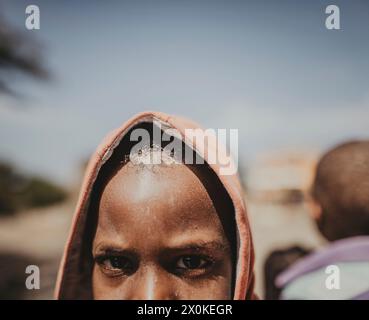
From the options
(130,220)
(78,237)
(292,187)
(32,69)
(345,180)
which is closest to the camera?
(130,220)

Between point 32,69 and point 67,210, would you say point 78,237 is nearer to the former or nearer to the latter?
point 32,69

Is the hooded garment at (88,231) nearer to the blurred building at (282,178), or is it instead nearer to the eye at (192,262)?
the eye at (192,262)

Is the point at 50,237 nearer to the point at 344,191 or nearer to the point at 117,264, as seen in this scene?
A: the point at 344,191

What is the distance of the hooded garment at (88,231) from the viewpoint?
974mm

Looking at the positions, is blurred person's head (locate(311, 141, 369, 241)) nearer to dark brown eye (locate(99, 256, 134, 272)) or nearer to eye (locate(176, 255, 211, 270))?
eye (locate(176, 255, 211, 270))

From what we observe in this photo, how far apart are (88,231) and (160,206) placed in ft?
0.68

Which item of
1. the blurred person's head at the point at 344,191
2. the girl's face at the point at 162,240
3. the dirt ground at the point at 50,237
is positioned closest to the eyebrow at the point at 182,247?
the girl's face at the point at 162,240

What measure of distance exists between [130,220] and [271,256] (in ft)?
2.86

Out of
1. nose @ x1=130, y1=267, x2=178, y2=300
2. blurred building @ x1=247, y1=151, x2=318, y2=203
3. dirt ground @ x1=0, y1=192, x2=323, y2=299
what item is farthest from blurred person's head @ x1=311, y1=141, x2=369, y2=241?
blurred building @ x1=247, y1=151, x2=318, y2=203

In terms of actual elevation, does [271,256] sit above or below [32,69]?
below

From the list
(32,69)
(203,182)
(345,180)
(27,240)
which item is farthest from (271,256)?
(27,240)

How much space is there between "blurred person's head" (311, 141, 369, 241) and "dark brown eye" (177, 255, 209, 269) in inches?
24.8

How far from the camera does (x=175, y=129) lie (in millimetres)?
993

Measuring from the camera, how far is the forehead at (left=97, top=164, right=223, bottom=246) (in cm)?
93
